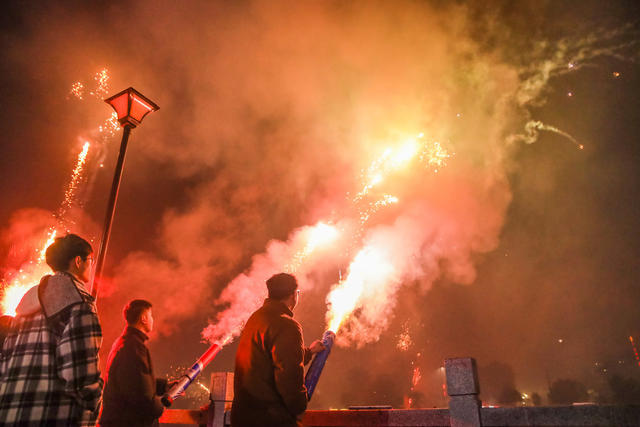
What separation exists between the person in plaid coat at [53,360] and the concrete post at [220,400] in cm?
444

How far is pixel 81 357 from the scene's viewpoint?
324cm

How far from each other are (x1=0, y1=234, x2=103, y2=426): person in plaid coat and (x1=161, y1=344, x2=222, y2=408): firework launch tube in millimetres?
2270

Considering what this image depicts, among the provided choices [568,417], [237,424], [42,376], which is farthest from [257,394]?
[568,417]

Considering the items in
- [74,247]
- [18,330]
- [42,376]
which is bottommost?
[42,376]

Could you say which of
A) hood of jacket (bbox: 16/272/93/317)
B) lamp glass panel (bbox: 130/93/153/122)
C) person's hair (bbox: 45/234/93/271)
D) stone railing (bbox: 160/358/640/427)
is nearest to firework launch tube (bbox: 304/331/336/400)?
stone railing (bbox: 160/358/640/427)

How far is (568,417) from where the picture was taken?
5.01 meters

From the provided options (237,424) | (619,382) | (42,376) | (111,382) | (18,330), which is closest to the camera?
(42,376)

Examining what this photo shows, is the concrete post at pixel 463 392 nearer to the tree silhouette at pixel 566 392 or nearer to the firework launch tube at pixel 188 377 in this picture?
the firework launch tube at pixel 188 377

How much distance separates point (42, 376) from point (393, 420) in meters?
4.83

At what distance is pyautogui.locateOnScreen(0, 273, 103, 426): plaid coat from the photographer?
311cm

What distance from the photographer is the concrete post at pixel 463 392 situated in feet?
18.3

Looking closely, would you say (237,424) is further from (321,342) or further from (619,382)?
(619,382)

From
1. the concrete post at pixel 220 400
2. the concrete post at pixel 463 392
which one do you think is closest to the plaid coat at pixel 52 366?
the concrete post at pixel 220 400

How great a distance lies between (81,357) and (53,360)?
0.27m
